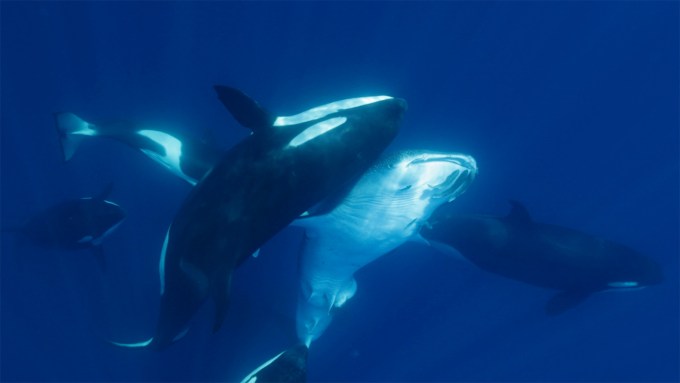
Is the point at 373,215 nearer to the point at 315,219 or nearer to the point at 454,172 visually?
the point at 315,219

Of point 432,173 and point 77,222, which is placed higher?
point 432,173

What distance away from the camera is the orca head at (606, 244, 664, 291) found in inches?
420

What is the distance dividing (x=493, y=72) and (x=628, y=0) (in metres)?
6.68

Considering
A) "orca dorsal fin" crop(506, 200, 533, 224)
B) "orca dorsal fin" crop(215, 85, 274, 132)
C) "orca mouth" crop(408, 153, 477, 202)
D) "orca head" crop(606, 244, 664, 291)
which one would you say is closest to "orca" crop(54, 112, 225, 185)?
"orca dorsal fin" crop(215, 85, 274, 132)

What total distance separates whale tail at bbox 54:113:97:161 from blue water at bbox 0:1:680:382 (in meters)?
2.73

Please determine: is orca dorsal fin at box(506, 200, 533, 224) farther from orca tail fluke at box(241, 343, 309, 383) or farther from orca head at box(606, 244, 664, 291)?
orca tail fluke at box(241, 343, 309, 383)

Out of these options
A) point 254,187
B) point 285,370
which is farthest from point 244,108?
point 285,370

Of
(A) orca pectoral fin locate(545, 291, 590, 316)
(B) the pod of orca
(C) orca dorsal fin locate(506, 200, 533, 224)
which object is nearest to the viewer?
(B) the pod of orca

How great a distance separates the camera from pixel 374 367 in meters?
15.0

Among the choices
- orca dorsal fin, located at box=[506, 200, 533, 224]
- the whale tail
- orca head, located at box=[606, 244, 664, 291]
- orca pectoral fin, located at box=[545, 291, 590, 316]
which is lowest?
orca pectoral fin, located at box=[545, 291, 590, 316]

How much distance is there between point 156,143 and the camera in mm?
8812

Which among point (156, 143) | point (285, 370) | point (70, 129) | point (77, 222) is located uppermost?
point (156, 143)

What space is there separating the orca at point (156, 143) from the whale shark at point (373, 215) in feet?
7.61

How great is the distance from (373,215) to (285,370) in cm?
280
